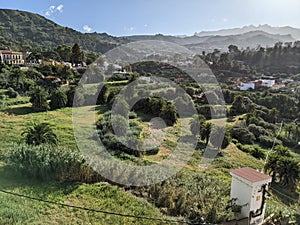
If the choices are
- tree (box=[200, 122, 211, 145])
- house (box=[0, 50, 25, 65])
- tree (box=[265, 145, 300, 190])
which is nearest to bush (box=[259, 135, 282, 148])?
tree (box=[200, 122, 211, 145])

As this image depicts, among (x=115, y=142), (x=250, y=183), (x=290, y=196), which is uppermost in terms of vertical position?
(x=250, y=183)

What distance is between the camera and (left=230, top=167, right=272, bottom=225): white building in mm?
4762

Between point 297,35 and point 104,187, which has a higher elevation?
point 297,35

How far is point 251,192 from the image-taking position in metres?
4.75

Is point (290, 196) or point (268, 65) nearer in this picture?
point (290, 196)

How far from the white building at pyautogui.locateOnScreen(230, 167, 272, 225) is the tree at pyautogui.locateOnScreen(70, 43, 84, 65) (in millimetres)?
26157

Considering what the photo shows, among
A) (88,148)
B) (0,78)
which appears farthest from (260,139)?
(0,78)

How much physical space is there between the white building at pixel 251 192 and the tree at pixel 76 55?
85.8 ft

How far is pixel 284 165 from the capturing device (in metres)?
10.4

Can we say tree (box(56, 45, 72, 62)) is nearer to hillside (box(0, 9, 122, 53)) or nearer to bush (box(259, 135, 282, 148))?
bush (box(259, 135, 282, 148))

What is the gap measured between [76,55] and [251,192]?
26.7 meters

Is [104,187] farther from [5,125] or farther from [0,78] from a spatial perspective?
[0,78]

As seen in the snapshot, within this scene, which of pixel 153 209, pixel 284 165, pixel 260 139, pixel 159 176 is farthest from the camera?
pixel 260 139

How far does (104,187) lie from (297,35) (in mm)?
168616
